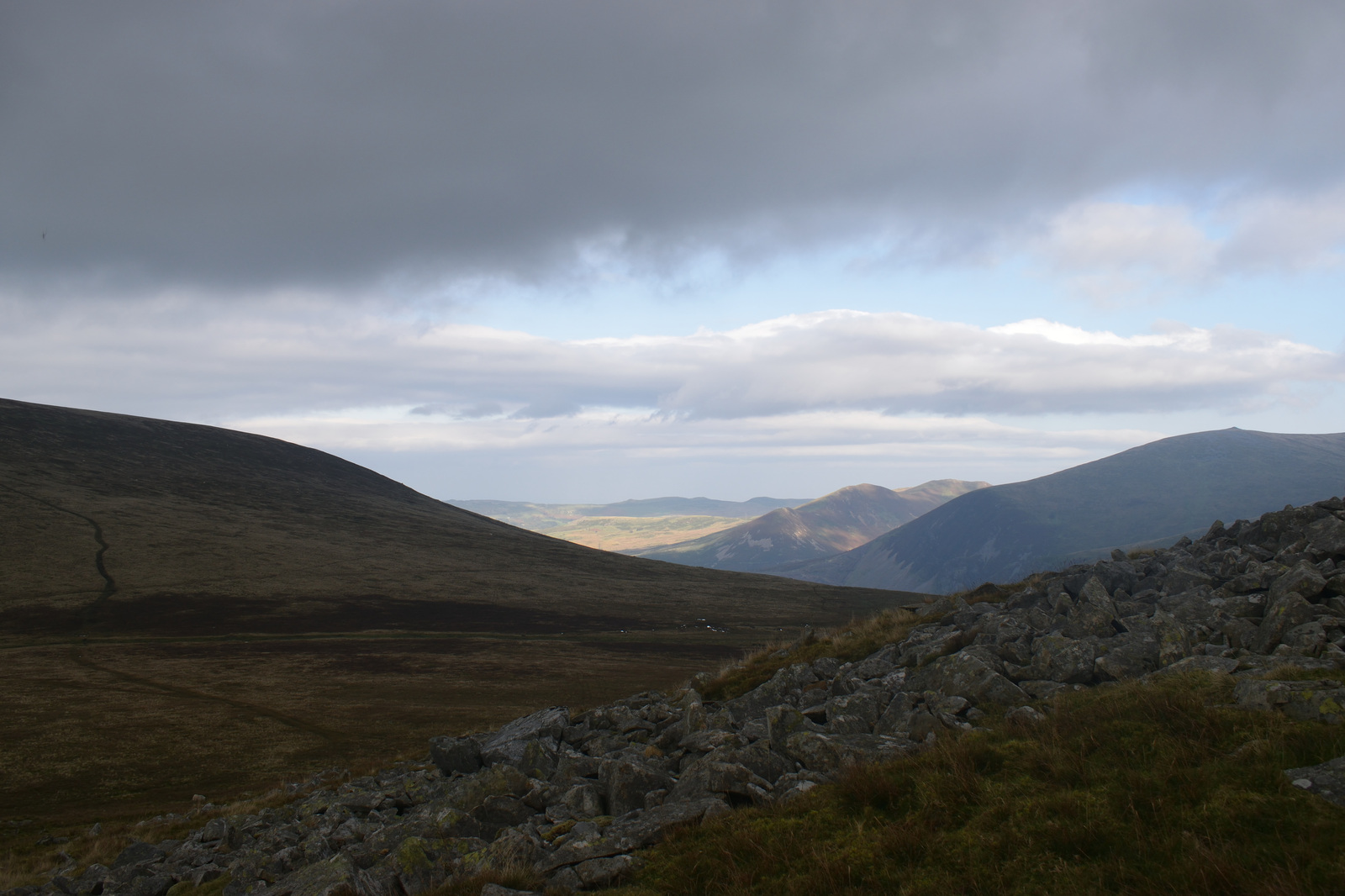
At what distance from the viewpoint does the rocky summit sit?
1046 centimetres

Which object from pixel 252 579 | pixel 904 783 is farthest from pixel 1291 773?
pixel 252 579

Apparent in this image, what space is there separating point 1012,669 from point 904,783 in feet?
21.2

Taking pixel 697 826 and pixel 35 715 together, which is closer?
pixel 697 826

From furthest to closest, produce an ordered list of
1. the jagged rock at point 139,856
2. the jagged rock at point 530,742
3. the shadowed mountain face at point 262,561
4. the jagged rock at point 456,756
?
the shadowed mountain face at point 262,561, the jagged rock at point 456,756, the jagged rock at point 530,742, the jagged rock at point 139,856

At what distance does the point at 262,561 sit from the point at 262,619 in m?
28.3

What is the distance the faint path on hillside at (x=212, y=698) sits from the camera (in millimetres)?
35206

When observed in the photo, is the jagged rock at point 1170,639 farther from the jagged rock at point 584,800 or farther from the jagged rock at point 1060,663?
the jagged rock at point 584,800

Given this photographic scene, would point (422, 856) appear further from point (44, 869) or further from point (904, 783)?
point (44, 869)

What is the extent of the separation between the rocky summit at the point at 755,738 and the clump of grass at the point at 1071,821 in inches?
23.9

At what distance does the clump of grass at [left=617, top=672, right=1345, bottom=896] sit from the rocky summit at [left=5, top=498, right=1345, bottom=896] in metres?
0.61

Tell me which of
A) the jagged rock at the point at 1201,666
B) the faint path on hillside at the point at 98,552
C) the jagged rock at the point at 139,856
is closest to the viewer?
the jagged rock at the point at 1201,666

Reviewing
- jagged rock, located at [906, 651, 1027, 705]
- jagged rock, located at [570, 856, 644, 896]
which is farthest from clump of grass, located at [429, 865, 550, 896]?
jagged rock, located at [906, 651, 1027, 705]

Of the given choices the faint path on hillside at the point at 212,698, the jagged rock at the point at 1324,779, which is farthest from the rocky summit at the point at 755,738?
the faint path on hillside at the point at 212,698

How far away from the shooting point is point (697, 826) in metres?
9.90
